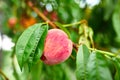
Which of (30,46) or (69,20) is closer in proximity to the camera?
(30,46)

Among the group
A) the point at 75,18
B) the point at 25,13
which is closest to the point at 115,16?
the point at 75,18

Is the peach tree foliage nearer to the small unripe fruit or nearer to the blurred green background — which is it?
the small unripe fruit

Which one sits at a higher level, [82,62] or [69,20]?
[69,20]

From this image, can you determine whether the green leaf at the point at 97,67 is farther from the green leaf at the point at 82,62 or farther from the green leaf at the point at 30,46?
the green leaf at the point at 30,46

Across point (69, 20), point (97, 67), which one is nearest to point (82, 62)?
point (97, 67)

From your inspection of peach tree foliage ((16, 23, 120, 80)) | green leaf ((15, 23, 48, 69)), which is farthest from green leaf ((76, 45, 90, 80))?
green leaf ((15, 23, 48, 69))

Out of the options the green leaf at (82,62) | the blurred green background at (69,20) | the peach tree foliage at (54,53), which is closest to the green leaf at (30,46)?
the peach tree foliage at (54,53)

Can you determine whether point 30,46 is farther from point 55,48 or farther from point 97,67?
point 97,67
